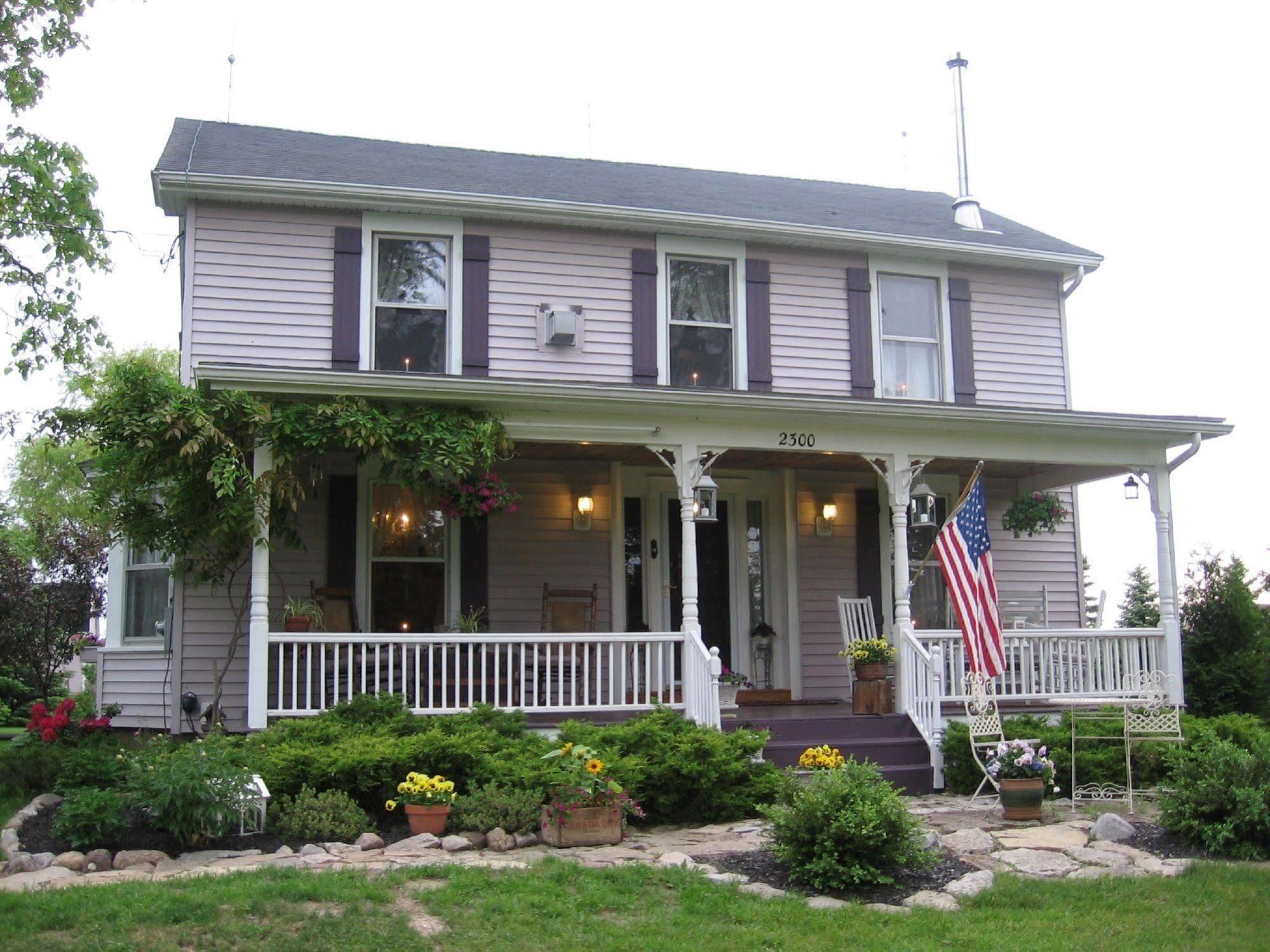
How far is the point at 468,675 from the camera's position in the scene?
979 cm

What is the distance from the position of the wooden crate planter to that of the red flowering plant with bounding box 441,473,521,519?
3.24 metres

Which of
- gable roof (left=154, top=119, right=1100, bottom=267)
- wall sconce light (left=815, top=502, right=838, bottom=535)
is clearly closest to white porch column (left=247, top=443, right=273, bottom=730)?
gable roof (left=154, top=119, right=1100, bottom=267)

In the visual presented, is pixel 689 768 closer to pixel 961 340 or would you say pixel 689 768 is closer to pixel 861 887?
pixel 861 887

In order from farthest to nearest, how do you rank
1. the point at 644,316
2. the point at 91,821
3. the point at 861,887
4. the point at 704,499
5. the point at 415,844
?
the point at 644,316 → the point at 704,499 → the point at 415,844 → the point at 91,821 → the point at 861,887

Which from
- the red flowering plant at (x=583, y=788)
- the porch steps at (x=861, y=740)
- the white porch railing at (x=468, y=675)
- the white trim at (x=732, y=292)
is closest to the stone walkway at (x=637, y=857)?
the red flowering plant at (x=583, y=788)

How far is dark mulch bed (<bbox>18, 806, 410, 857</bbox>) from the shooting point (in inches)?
273

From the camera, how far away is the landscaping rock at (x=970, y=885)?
6.12 metres

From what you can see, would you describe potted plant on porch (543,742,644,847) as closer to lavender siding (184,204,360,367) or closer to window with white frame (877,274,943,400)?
lavender siding (184,204,360,367)

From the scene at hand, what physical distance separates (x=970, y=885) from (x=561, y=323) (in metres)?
6.62

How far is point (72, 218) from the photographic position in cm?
1279

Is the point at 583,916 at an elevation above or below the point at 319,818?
below

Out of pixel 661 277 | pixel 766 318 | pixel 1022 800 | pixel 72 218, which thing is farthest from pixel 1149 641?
pixel 72 218

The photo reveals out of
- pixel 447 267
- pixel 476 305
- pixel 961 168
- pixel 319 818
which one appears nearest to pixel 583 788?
pixel 319 818

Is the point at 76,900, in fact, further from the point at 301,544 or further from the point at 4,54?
the point at 4,54
